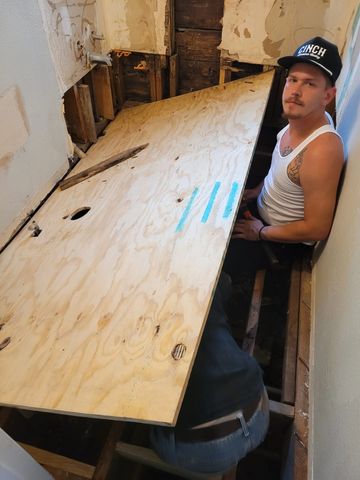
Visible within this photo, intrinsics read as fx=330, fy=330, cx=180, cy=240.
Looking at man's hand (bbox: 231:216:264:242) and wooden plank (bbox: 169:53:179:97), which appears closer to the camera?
man's hand (bbox: 231:216:264:242)

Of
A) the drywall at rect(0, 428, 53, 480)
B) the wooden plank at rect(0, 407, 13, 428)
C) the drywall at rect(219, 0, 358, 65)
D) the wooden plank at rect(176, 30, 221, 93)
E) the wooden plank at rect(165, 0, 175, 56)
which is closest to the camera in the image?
the drywall at rect(0, 428, 53, 480)

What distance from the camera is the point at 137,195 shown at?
162 centimetres

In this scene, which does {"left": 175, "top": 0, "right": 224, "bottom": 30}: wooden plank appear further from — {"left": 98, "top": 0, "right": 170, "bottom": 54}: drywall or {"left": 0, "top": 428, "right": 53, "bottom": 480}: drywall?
{"left": 0, "top": 428, "right": 53, "bottom": 480}: drywall

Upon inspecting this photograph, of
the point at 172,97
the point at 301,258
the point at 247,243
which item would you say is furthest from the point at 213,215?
the point at 172,97

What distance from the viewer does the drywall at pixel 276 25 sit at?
202 cm

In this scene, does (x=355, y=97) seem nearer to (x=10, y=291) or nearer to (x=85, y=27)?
(x=85, y=27)

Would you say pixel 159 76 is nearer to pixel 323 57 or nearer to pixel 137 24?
pixel 137 24

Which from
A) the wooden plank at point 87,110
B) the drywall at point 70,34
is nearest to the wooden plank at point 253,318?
the wooden plank at point 87,110

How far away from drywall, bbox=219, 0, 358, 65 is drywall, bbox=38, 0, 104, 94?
0.88 metres

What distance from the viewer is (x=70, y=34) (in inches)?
71.1

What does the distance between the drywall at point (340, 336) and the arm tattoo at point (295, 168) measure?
0.20 meters

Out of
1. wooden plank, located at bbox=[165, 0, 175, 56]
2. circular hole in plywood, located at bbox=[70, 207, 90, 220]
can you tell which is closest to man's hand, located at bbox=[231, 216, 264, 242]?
circular hole in plywood, located at bbox=[70, 207, 90, 220]

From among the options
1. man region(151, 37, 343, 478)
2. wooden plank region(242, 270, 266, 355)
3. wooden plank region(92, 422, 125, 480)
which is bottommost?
wooden plank region(92, 422, 125, 480)

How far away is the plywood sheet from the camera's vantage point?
0.92 meters
